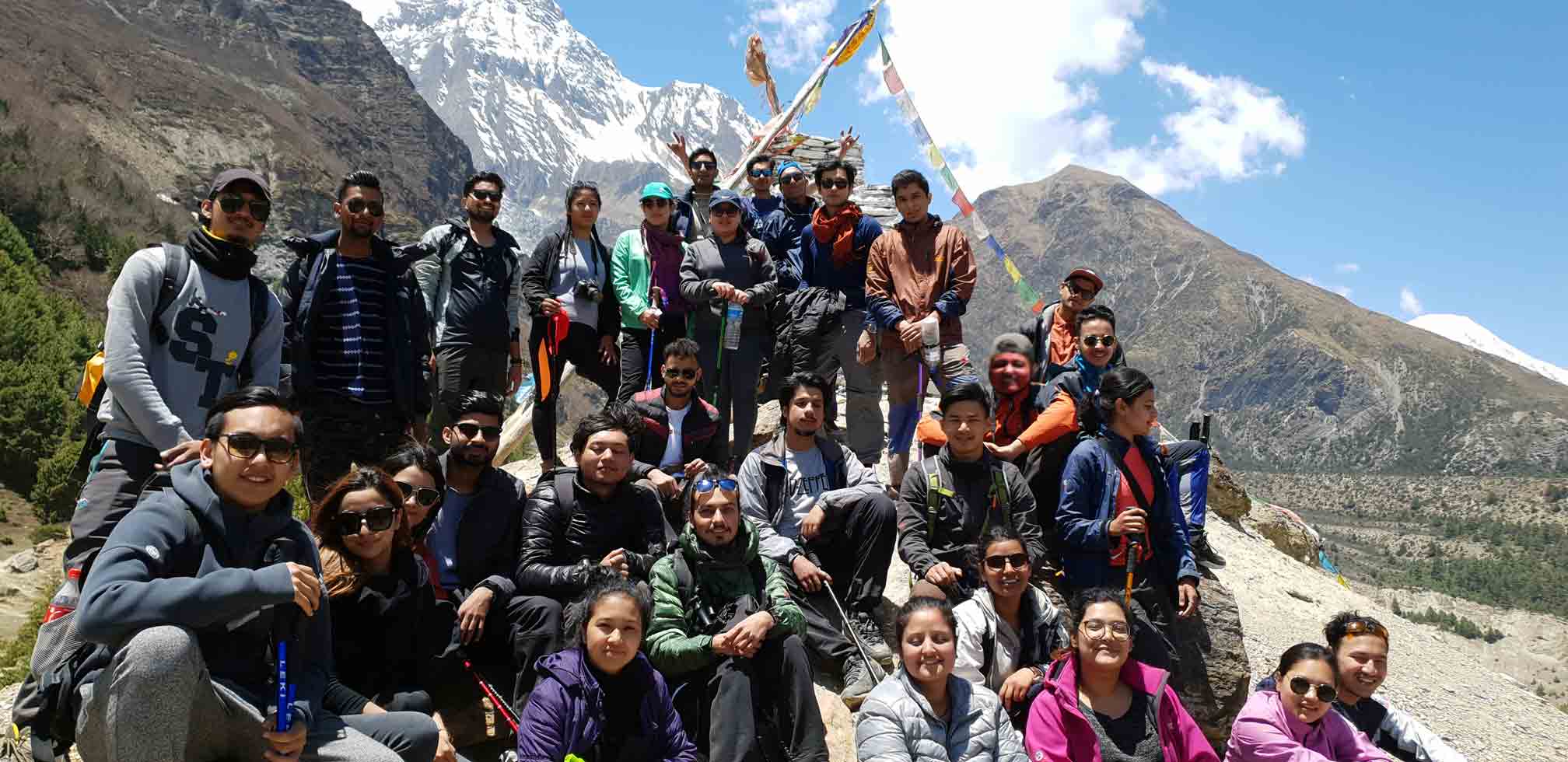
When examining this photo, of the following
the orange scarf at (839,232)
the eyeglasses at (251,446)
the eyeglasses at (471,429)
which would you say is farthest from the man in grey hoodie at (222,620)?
the orange scarf at (839,232)

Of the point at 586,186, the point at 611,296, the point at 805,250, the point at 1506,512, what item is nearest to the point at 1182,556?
the point at 805,250

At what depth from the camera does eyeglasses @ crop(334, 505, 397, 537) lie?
12.4 ft

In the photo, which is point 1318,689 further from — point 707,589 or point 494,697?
point 494,697

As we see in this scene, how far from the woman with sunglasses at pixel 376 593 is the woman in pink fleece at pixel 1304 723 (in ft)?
11.8

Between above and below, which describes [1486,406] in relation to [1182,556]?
above

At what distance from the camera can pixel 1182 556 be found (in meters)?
5.26

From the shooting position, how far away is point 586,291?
6672mm

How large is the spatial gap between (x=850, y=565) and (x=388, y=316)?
10.0ft

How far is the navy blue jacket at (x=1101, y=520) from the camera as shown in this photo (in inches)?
201

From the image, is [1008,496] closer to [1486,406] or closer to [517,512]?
[517,512]

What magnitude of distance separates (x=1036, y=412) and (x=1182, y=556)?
49.5 inches

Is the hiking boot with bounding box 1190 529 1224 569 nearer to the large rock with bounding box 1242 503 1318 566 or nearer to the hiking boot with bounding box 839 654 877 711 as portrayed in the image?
the hiking boot with bounding box 839 654 877 711

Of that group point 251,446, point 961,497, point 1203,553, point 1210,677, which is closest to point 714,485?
point 961,497

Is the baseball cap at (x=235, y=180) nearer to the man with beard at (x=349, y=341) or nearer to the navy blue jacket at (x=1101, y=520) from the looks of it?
the man with beard at (x=349, y=341)
